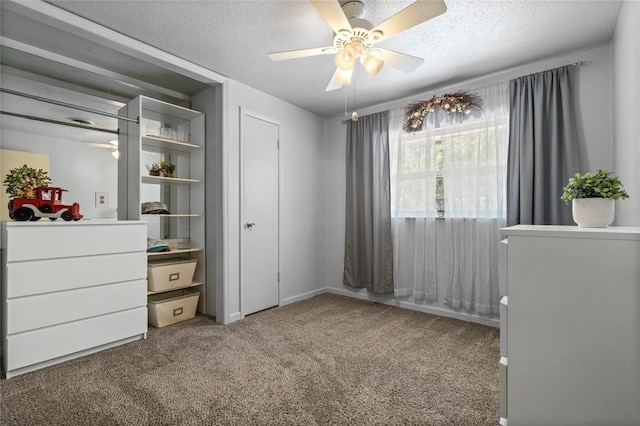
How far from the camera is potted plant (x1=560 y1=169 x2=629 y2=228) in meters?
1.28

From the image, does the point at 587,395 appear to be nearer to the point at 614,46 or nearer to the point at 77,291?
the point at 614,46

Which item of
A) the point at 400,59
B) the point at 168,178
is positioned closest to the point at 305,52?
the point at 400,59

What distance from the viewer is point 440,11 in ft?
5.21

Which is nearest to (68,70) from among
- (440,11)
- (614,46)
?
(440,11)

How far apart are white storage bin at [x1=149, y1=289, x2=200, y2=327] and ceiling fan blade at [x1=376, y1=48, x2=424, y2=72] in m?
2.88

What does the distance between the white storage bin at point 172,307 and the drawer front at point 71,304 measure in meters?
0.35

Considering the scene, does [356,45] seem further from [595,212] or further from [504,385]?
[504,385]

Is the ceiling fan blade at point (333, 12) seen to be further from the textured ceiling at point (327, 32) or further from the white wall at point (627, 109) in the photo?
the white wall at point (627, 109)

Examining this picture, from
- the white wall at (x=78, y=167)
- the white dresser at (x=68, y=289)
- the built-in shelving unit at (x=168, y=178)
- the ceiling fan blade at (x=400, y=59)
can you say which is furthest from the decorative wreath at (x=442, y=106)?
the white wall at (x=78, y=167)

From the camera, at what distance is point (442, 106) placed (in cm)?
321

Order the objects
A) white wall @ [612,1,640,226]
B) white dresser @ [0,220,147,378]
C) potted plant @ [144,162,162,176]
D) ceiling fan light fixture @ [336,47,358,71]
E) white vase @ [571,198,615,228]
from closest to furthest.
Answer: white vase @ [571,198,615,228], white wall @ [612,1,640,226], ceiling fan light fixture @ [336,47,358,71], white dresser @ [0,220,147,378], potted plant @ [144,162,162,176]

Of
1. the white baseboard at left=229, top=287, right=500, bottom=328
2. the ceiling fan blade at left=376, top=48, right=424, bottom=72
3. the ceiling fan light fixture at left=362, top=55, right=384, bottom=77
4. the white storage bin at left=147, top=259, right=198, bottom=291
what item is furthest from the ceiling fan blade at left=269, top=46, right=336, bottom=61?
the white baseboard at left=229, top=287, right=500, bottom=328

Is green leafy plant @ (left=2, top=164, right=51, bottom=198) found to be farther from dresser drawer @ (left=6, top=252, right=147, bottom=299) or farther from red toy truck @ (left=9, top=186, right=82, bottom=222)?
dresser drawer @ (left=6, top=252, right=147, bottom=299)

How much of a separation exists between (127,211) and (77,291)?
0.93 metres
